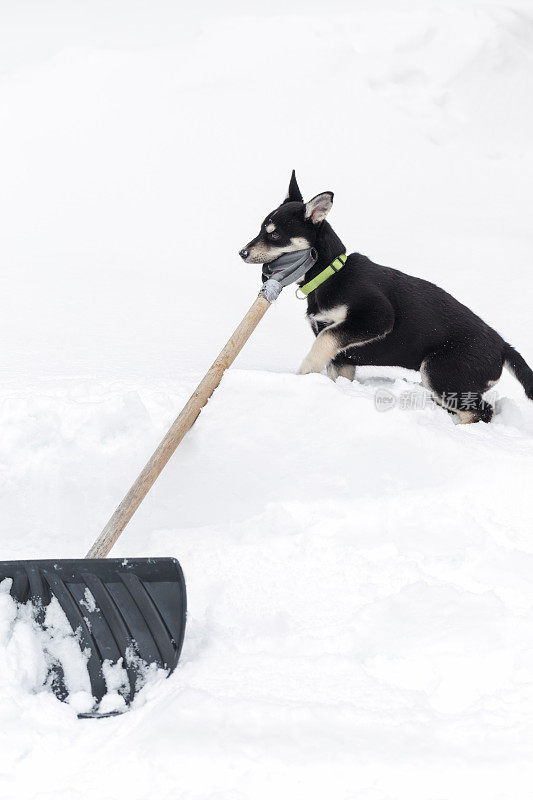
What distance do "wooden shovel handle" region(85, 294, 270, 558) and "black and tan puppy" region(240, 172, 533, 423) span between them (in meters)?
0.50

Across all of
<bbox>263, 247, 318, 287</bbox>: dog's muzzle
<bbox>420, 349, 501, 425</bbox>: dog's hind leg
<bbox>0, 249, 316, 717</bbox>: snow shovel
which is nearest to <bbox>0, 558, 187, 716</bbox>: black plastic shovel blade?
<bbox>0, 249, 316, 717</bbox>: snow shovel

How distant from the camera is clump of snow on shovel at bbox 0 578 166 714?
1902 mm

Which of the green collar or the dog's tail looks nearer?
the green collar

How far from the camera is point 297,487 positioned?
103 inches

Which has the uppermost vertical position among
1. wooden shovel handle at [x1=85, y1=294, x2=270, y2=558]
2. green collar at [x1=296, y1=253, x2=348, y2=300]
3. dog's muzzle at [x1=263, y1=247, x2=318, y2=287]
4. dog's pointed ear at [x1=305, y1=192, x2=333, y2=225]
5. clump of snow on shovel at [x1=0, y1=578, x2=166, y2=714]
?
dog's pointed ear at [x1=305, y1=192, x2=333, y2=225]

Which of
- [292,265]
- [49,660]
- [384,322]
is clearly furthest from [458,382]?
[49,660]

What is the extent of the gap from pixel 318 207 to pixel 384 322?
23.5 inches

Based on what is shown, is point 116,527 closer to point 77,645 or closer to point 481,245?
point 77,645

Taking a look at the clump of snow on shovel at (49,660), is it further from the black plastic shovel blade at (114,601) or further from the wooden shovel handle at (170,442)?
the wooden shovel handle at (170,442)

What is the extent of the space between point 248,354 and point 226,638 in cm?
221

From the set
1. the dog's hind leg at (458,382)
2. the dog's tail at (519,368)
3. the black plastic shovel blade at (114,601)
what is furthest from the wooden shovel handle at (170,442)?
the dog's tail at (519,368)

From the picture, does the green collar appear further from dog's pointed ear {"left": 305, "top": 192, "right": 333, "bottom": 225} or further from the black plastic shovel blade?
the black plastic shovel blade

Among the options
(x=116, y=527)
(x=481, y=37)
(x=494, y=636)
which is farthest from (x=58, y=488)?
(x=481, y=37)

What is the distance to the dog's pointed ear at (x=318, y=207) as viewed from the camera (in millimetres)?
3010
